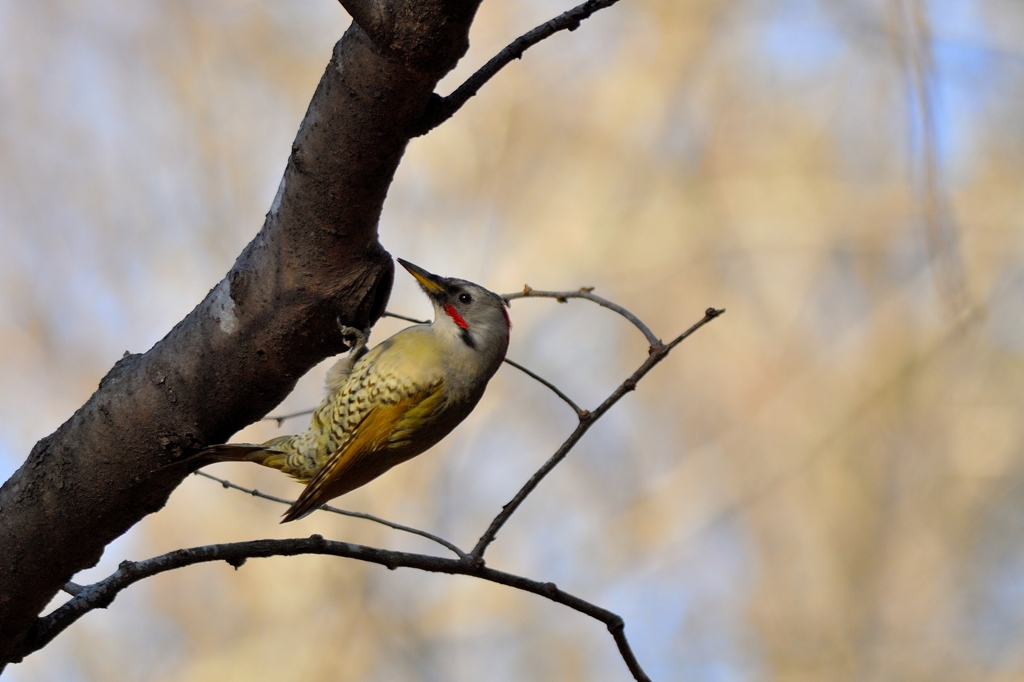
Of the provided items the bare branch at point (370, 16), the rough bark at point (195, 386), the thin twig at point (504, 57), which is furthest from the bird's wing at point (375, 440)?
the bare branch at point (370, 16)

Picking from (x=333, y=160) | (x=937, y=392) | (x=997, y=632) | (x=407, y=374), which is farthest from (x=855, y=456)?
(x=333, y=160)

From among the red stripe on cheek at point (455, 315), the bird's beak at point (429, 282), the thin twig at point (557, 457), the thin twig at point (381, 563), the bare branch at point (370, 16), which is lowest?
the thin twig at point (381, 563)

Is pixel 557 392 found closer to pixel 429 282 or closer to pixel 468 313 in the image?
pixel 468 313

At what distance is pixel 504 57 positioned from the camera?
55.8 inches

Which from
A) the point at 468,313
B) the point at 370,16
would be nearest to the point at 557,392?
the point at 370,16

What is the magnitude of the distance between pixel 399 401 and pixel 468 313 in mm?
373

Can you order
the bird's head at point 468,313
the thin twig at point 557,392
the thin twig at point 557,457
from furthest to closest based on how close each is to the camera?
the bird's head at point 468,313
the thin twig at point 557,392
the thin twig at point 557,457

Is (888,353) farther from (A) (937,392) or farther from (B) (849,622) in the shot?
(B) (849,622)

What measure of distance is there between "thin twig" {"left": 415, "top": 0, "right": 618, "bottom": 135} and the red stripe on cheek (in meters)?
1.32

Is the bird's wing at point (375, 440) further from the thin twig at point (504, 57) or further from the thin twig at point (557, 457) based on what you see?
the thin twig at point (504, 57)

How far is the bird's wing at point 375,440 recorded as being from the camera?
246 centimetres

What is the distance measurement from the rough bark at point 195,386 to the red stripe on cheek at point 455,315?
950 mm

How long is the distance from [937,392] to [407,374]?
3.60m

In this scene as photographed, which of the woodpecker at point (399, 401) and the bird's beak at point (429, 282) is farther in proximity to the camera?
the bird's beak at point (429, 282)
